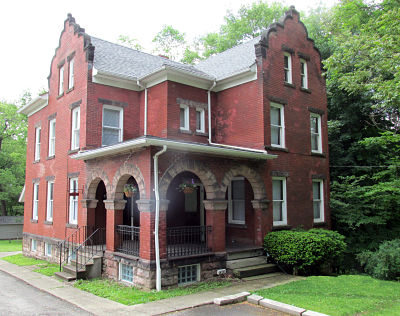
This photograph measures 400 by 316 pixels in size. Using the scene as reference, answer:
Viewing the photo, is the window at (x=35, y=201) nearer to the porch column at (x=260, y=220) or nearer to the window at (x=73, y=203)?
the window at (x=73, y=203)

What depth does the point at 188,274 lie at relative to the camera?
10.7m

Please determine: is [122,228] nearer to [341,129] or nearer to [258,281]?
[258,281]

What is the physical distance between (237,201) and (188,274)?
445 centimetres

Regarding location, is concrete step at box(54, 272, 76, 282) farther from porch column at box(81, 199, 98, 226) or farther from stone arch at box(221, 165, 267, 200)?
stone arch at box(221, 165, 267, 200)

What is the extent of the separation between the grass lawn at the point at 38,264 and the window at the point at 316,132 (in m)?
12.1

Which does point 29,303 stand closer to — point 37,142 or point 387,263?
point 37,142

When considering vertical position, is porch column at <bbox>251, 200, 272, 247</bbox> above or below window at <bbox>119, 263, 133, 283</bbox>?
above

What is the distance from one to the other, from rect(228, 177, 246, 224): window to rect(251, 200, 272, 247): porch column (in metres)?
1.10

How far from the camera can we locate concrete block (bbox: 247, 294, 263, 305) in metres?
8.38

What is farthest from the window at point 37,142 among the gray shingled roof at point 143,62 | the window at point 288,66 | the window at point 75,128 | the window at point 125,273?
the window at point 288,66

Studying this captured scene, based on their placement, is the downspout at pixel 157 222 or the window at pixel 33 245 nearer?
the downspout at pixel 157 222

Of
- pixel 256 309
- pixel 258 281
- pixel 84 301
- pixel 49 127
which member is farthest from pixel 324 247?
pixel 49 127

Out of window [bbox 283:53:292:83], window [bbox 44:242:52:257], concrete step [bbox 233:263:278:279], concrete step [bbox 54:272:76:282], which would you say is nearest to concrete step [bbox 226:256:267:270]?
concrete step [bbox 233:263:278:279]

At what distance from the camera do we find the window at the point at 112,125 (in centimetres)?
1428
